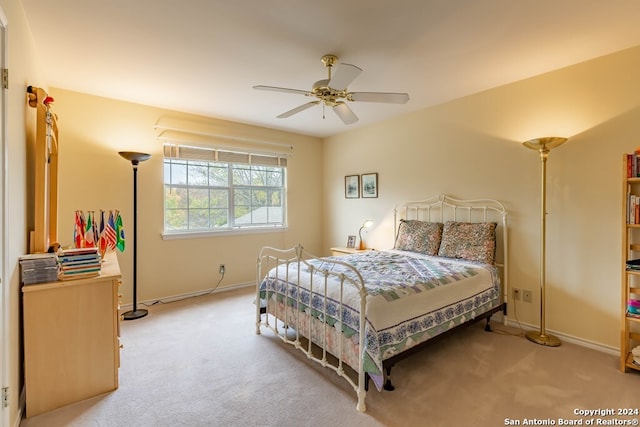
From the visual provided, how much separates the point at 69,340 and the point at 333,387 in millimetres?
1747

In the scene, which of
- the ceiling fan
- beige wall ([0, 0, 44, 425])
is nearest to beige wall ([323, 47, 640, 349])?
the ceiling fan

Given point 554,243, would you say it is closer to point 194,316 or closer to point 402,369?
point 402,369

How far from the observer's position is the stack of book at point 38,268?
72.2 inches

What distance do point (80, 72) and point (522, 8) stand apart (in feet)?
12.1

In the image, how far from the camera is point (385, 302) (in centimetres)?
197

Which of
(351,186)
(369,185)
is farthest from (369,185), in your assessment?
(351,186)

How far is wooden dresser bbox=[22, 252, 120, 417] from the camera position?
183cm

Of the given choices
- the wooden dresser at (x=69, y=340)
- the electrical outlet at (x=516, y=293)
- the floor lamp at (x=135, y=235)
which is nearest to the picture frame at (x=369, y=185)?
the electrical outlet at (x=516, y=293)

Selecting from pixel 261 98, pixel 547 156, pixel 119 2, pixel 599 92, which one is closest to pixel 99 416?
pixel 119 2

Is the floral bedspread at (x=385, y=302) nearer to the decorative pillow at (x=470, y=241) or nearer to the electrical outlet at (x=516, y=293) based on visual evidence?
the decorative pillow at (x=470, y=241)

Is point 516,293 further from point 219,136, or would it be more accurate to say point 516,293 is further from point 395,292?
point 219,136

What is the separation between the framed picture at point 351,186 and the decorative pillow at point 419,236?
3.83ft

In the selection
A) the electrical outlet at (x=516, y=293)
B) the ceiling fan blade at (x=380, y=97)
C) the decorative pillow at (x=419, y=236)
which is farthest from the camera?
the decorative pillow at (x=419, y=236)

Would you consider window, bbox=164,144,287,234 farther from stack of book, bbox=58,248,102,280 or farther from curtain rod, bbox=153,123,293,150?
stack of book, bbox=58,248,102,280
